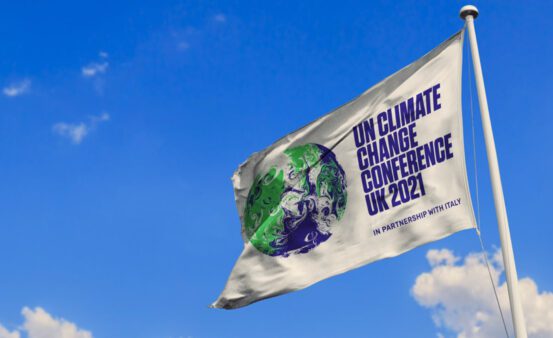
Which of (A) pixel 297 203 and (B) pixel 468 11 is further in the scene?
(A) pixel 297 203

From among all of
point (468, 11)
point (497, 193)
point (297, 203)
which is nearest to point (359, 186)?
point (297, 203)

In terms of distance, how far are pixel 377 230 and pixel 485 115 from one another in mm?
3174

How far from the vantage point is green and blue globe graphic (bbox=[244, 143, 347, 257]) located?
15.9 meters

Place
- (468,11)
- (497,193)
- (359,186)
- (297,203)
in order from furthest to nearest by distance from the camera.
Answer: (297,203), (359,186), (468,11), (497,193)

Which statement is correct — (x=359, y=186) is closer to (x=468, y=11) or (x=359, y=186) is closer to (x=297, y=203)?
(x=297, y=203)

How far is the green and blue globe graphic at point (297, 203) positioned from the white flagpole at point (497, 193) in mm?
3616

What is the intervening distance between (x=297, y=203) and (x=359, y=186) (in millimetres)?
1796

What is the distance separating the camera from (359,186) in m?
15.3

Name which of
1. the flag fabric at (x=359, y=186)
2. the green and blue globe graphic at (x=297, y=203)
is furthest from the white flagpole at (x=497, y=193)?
the green and blue globe graphic at (x=297, y=203)

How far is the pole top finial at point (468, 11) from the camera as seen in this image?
13914 mm

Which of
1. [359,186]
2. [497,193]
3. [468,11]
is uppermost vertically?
[468,11]

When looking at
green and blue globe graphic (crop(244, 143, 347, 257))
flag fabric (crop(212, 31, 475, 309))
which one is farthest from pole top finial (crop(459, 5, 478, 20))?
green and blue globe graphic (crop(244, 143, 347, 257))

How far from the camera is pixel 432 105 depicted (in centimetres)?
1438

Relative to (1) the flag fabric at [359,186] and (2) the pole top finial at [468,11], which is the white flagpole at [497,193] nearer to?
(2) the pole top finial at [468,11]
